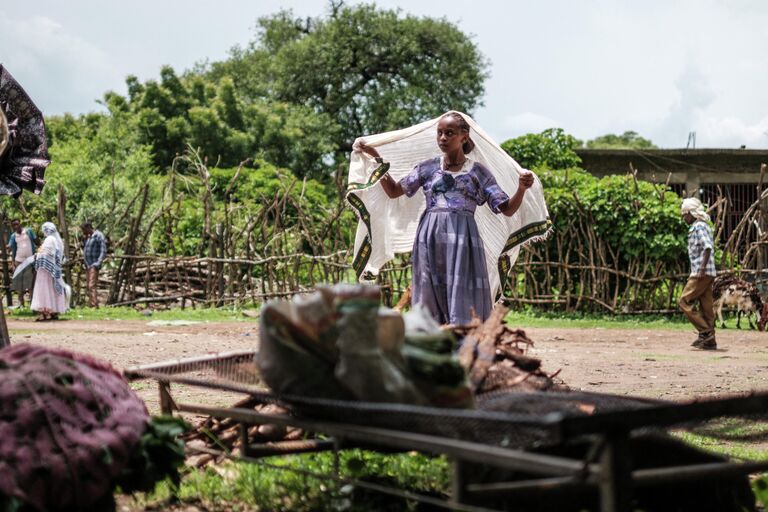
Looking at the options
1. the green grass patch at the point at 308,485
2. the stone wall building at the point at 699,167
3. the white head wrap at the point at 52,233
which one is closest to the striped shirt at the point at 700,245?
the green grass patch at the point at 308,485

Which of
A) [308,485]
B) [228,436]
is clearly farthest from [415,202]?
[308,485]

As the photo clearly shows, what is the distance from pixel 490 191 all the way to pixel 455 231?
0.39 metres

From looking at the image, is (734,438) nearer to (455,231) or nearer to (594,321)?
(455,231)

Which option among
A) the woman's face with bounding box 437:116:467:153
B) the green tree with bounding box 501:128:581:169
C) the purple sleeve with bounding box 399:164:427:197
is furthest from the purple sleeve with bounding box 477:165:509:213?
the green tree with bounding box 501:128:581:169

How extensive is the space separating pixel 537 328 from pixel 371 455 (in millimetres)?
9365

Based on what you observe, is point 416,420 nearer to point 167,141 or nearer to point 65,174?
point 65,174

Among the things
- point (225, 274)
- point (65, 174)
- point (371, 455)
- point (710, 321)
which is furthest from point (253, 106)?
point (371, 455)

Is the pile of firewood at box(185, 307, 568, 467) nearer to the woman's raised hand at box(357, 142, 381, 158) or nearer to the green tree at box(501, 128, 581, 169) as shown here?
the woman's raised hand at box(357, 142, 381, 158)

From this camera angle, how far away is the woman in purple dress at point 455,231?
6.01 meters

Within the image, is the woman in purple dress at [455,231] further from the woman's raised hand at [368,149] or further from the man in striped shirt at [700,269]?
the man in striped shirt at [700,269]

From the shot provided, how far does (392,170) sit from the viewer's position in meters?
6.64

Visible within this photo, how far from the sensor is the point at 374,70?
139 ft

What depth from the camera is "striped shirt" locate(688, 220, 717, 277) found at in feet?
36.5

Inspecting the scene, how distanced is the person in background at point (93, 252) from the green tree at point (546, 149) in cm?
937
